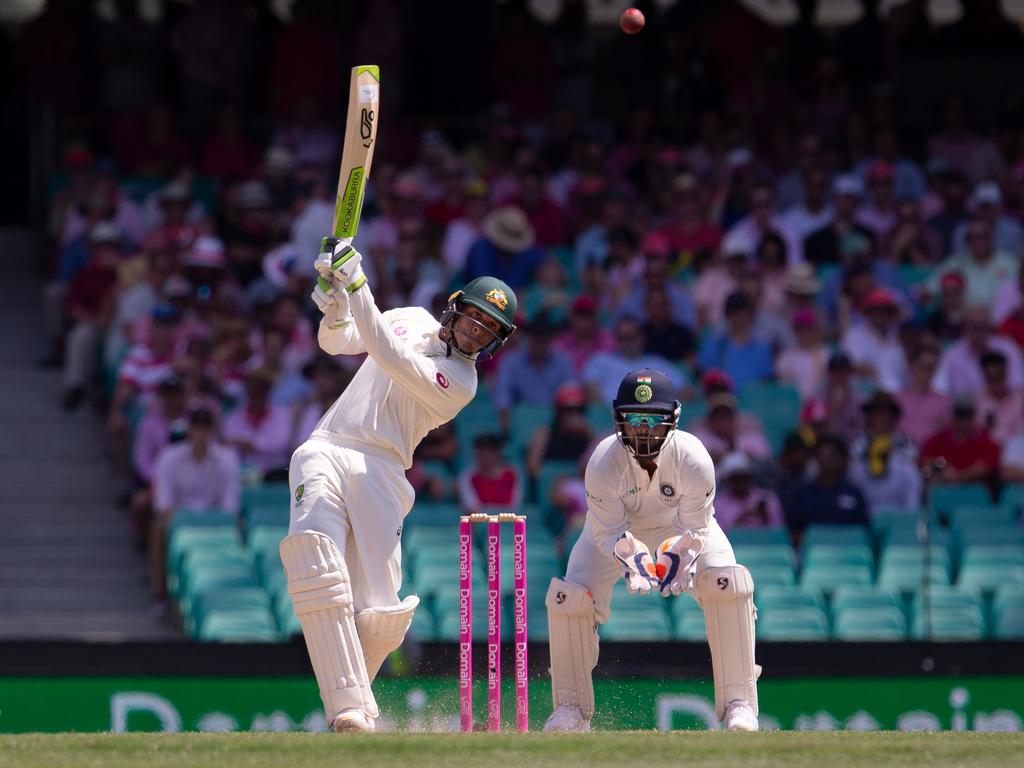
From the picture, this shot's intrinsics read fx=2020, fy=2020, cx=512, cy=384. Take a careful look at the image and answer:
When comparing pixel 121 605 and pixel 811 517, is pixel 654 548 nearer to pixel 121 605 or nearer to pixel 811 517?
pixel 811 517

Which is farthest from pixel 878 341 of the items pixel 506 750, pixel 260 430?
pixel 506 750

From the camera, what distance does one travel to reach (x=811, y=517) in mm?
13078

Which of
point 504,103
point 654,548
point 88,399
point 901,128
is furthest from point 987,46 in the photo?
point 654,548

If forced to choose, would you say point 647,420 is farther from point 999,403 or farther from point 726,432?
point 999,403

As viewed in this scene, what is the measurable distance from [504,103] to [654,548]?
28.4ft

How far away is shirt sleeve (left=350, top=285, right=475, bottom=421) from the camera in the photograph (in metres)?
8.47

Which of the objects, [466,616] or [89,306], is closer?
[466,616]

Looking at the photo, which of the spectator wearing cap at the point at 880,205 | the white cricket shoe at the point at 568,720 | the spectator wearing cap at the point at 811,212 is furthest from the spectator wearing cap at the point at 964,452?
the white cricket shoe at the point at 568,720

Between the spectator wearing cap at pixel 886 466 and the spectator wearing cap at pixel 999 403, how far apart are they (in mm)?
767

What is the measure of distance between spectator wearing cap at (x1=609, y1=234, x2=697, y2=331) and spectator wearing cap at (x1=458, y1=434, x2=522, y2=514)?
2030mm

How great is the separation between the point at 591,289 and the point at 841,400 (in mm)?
2234

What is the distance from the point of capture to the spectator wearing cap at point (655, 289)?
1468 centimetres

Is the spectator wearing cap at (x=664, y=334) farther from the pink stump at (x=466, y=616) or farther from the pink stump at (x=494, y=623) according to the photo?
the pink stump at (x=466, y=616)

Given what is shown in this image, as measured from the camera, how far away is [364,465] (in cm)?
872
